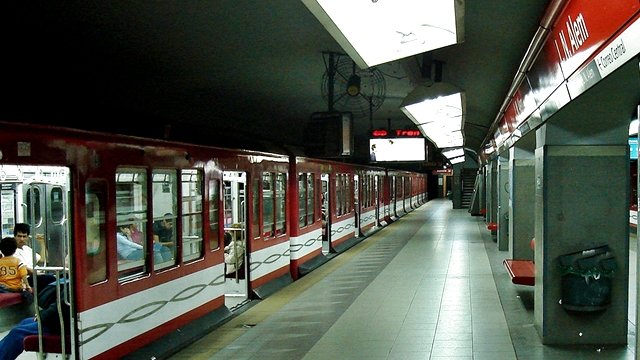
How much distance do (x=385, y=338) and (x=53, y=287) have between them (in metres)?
3.31

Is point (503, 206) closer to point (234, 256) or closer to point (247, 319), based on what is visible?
point (234, 256)

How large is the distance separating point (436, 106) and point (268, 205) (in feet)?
12.3

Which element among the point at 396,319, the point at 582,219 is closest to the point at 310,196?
the point at 396,319

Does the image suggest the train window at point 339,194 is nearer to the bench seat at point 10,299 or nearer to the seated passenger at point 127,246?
the bench seat at point 10,299

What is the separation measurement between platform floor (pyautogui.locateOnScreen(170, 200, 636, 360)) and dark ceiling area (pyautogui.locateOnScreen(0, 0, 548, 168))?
7.52 ft

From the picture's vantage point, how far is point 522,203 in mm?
10391

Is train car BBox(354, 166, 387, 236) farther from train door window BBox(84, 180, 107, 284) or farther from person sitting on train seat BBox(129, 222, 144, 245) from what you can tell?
train door window BBox(84, 180, 107, 284)

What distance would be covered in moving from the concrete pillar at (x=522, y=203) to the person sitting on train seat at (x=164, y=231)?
19.4 ft

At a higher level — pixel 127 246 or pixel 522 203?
pixel 522 203

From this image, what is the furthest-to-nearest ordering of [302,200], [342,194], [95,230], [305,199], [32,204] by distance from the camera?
1. [342,194]
2. [305,199]
3. [302,200]
4. [95,230]
5. [32,204]

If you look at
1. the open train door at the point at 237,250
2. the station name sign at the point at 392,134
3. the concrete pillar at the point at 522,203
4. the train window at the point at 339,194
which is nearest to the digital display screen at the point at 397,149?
the station name sign at the point at 392,134

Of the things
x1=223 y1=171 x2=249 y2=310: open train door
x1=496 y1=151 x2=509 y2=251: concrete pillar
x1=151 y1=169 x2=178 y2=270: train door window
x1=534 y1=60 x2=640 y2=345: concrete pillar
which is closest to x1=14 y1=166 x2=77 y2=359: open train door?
x1=151 y1=169 x2=178 y2=270: train door window

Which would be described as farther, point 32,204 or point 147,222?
point 147,222

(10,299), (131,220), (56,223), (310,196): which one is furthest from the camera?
(310,196)
